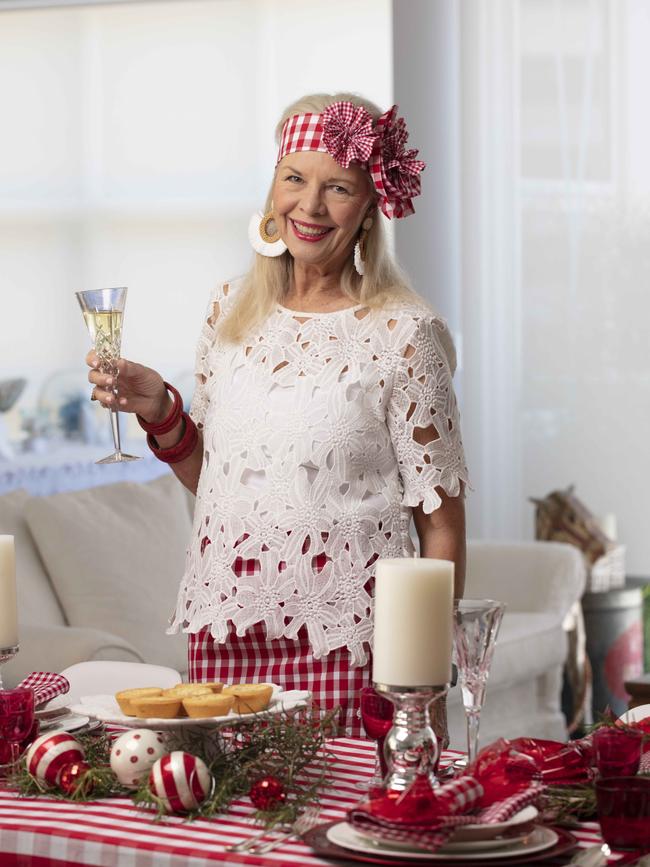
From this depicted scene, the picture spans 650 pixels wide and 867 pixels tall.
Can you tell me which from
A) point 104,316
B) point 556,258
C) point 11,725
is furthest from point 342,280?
point 556,258

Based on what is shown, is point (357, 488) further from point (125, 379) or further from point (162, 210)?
point (162, 210)

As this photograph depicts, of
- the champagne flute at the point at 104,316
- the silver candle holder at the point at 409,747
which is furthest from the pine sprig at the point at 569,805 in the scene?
the champagne flute at the point at 104,316

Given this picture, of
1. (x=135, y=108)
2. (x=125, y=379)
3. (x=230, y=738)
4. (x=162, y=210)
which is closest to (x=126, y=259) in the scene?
(x=162, y=210)

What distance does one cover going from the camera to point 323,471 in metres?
1.93

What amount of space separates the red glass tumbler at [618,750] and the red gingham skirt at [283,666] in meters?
0.57

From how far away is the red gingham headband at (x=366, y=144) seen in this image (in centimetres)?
198

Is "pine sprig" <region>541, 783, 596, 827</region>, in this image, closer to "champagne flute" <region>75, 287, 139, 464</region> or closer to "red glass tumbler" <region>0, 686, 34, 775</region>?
"red glass tumbler" <region>0, 686, 34, 775</region>

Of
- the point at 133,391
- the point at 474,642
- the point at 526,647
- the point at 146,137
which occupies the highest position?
the point at 146,137

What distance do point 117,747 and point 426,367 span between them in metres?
0.77

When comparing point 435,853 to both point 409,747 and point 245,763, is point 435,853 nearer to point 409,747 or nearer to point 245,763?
point 409,747

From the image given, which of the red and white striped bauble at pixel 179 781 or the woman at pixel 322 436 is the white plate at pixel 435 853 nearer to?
the red and white striped bauble at pixel 179 781

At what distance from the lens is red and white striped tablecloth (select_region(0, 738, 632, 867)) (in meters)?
1.26

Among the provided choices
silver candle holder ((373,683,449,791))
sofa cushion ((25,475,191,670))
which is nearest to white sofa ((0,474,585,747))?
sofa cushion ((25,475,191,670))

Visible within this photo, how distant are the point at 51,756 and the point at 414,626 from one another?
0.42 m
